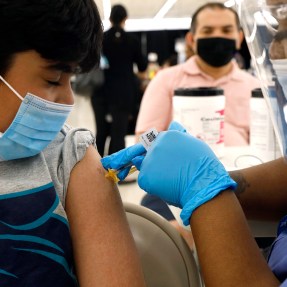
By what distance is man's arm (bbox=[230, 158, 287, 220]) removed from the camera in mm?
1329

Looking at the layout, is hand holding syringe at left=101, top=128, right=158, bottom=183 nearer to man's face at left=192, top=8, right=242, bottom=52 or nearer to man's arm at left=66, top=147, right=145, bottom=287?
man's arm at left=66, top=147, right=145, bottom=287

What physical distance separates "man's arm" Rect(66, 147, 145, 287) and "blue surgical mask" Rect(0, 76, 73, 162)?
11cm

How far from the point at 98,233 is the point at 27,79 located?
387 millimetres

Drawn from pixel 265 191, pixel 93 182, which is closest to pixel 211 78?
pixel 265 191

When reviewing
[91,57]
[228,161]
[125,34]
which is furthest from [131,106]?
[91,57]

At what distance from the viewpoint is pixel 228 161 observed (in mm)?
2078

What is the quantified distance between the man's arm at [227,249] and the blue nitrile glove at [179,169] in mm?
62

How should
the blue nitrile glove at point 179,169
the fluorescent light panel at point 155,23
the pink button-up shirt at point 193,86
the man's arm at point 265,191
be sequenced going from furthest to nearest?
the fluorescent light panel at point 155,23, the pink button-up shirt at point 193,86, the man's arm at point 265,191, the blue nitrile glove at point 179,169

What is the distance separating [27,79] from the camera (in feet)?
3.38

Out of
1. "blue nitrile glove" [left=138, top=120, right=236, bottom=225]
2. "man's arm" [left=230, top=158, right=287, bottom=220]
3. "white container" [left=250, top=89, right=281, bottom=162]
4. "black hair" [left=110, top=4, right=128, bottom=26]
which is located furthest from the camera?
"black hair" [left=110, top=4, right=128, bottom=26]

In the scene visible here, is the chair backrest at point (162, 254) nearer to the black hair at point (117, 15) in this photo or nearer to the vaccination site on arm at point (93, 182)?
the vaccination site on arm at point (93, 182)

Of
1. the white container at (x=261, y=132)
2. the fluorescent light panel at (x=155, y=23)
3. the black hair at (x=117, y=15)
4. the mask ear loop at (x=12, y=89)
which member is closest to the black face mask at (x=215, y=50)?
the white container at (x=261, y=132)

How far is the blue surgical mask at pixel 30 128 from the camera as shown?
1.03 m

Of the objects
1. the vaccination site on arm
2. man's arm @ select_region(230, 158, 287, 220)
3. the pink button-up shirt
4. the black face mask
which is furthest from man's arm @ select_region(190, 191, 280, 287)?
the black face mask
